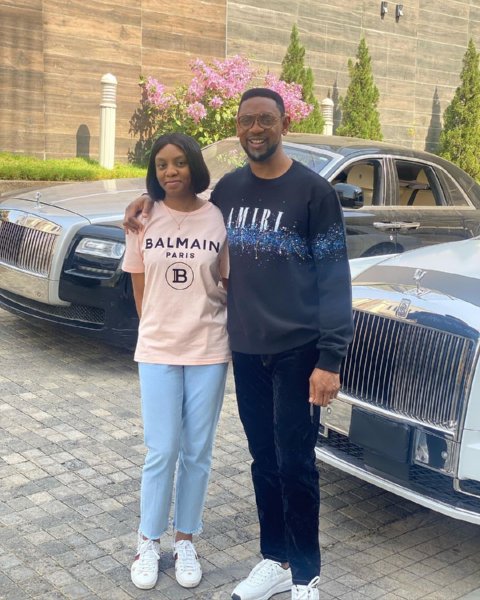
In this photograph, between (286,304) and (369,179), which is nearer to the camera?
(286,304)

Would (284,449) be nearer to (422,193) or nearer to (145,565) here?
(145,565)

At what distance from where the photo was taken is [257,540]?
370 centimetres

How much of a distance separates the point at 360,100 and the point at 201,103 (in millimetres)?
5490

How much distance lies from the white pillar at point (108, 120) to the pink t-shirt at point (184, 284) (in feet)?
35.8

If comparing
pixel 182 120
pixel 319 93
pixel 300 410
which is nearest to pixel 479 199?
pixel 300 410

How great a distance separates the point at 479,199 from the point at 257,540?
5313mm

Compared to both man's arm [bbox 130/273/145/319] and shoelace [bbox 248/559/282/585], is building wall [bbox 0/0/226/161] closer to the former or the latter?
man's arm [bbox 130/273/145/319]

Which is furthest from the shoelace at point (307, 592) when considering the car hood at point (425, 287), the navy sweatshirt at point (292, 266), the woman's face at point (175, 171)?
the woman's face at point (175, 171)

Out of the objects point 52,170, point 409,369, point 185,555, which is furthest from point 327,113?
point 185,555

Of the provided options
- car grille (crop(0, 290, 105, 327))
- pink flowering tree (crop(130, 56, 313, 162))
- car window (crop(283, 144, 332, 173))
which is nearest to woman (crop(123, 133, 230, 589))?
car grille (crop(0, 290, 105, 327))

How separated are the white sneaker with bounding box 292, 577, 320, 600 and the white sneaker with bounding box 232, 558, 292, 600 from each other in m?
0.14

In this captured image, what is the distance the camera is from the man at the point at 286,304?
2.85 metres

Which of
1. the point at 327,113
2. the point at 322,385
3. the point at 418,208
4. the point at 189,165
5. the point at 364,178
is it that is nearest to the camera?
the point at 322,385

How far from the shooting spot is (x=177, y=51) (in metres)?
15.1
